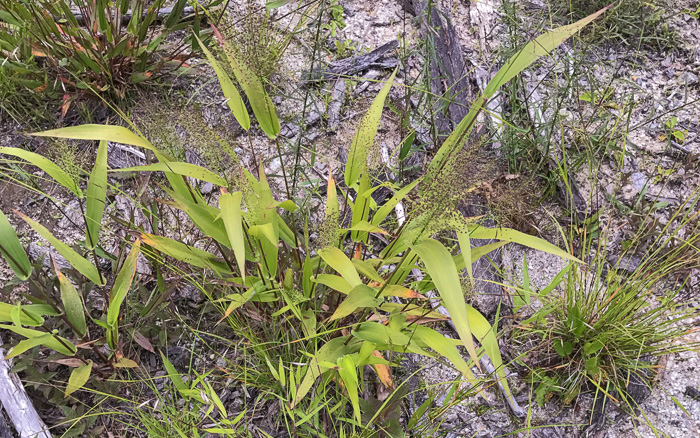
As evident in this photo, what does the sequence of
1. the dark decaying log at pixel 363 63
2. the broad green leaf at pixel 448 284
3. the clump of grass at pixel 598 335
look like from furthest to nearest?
1. the dark decaying log at pixel 363 63
2. the clump of grass at pixel 598 335
3. the broad green leaf at pixel 448 284

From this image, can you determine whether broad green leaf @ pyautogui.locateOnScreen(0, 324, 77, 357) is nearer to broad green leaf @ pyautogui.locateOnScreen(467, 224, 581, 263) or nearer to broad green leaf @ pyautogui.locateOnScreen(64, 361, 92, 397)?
broad green leaf @ pyautogui.locateOnScreen(64, 361, 92, 397)

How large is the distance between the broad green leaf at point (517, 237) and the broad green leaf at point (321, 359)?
1.55 ft

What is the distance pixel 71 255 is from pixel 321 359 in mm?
796

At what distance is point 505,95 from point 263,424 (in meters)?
1.64

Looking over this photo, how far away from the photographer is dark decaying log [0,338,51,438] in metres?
1.45

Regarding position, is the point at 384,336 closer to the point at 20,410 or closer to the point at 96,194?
the point at 96,194

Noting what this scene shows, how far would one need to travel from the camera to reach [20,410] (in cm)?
147

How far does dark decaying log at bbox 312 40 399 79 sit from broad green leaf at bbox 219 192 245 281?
1.16m

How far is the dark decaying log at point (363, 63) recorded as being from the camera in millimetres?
2221

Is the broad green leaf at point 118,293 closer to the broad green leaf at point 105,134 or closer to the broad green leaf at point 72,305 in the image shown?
the broad green leaf at point 72,305

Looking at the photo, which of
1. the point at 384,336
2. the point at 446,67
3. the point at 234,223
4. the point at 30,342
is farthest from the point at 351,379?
the point at 446,67

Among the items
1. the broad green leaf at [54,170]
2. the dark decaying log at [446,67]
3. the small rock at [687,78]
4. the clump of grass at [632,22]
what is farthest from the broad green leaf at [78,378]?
the small rock at [687,78]

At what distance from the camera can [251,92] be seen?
1298 mm

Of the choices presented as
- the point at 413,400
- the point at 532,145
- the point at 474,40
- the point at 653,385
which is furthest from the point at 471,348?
the point at 474,40
